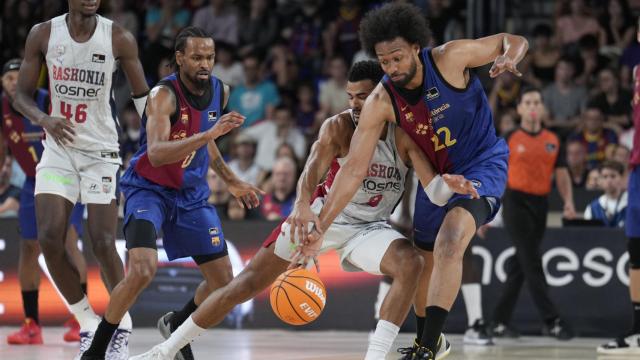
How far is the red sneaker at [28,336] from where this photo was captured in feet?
30.1

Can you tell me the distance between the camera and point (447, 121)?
6379 millimetres

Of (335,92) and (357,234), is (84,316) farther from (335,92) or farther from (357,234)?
(335,92)

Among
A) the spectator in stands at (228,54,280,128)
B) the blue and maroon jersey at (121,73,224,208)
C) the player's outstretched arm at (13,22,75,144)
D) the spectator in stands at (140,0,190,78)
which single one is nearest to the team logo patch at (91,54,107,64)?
the player's outstretched arm at (13,22,75,144)

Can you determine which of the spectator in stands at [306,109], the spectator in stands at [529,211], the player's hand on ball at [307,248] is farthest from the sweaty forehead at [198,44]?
the spectator in stands at [306,109]

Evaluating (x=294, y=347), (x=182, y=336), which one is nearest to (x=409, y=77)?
(x=182, y=336)

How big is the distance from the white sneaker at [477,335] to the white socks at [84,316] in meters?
3.54

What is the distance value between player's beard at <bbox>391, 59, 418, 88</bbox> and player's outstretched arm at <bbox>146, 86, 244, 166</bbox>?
0.97 meters

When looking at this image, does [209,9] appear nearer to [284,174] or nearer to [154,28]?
[154,28]

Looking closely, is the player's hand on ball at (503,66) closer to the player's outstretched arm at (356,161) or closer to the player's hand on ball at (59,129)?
the player's outstretched arm at (356,161)

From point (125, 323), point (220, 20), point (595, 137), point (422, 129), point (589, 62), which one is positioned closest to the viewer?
point (422, 129)

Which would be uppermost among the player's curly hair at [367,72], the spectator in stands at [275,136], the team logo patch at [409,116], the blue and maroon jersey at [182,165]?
the player's curly hair at [367,72]

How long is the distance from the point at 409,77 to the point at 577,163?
6175 mm

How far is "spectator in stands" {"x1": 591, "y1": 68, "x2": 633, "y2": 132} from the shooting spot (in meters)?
12.8

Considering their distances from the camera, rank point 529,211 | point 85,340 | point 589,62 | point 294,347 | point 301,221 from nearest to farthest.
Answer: point 301,221, point 85,340, point 294,347, point 529,211, point 589,62
